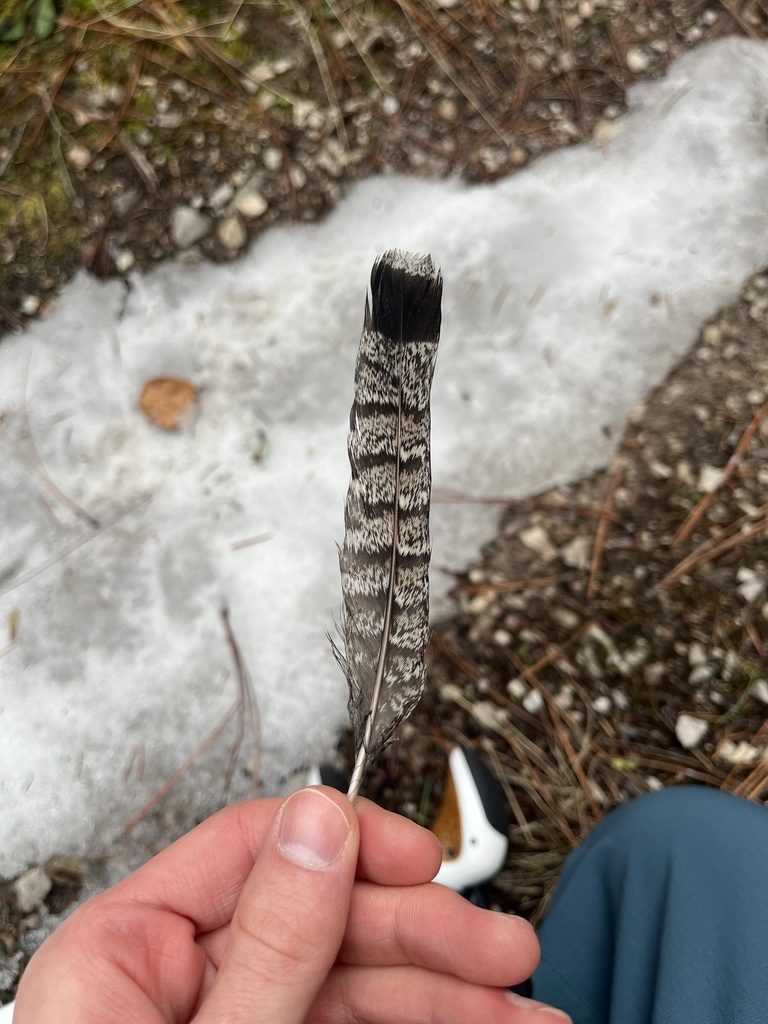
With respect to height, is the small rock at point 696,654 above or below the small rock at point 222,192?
below

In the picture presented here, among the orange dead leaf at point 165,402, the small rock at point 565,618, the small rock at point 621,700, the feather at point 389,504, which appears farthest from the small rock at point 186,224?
the small rock at point 621,700

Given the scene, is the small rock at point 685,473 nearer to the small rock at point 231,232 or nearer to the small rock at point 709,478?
the small rock at point 709,478

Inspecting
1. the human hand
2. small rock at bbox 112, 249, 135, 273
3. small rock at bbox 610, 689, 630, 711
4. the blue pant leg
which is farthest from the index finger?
small rock at bbox 112, 249, 135, 273

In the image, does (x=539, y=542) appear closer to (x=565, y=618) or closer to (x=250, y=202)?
(x=565, y=618)

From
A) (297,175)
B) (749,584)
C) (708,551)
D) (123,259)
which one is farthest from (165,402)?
(749,584)

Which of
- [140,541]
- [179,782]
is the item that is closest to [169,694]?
[179,782]
